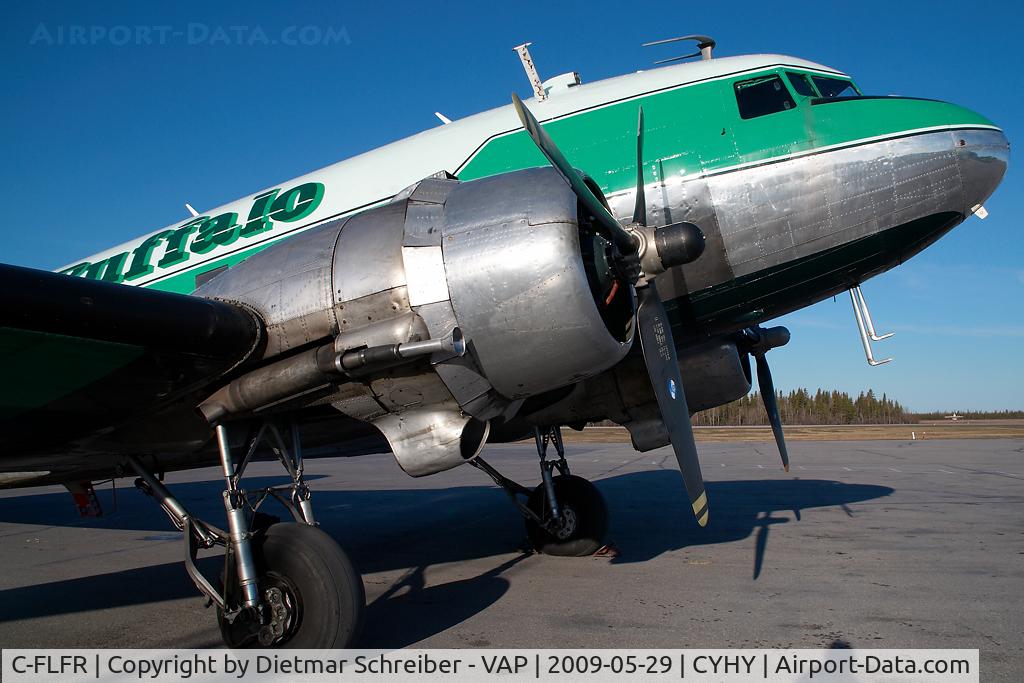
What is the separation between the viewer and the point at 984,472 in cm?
1744

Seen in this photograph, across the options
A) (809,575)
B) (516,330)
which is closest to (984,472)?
(809,575)

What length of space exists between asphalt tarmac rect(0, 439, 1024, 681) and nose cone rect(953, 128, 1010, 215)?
323 cm

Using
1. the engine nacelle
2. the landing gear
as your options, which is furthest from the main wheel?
the engine nacelle

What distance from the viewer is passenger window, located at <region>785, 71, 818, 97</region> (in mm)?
6434

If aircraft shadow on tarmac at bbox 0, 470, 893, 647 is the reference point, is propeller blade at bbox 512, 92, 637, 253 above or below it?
above

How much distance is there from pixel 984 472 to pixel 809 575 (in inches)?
542

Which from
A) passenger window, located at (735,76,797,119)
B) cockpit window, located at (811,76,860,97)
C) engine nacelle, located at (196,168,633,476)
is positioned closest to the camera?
engine nacelle, located at (196,168,633,476)

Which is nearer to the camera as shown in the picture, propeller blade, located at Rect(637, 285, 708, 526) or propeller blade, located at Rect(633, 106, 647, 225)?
propeller blade, located at Rect(637, 285, 708, 526)

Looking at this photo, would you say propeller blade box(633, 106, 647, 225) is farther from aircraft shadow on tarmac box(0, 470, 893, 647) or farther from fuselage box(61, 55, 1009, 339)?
aircraft shadow on tarmac box(0, 470, 893, 647)

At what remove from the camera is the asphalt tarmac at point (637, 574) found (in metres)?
5.11

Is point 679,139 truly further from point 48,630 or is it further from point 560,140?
point 48,630

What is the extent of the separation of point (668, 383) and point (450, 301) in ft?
6.99

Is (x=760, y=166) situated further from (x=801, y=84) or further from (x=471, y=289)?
(x=471, y=289)

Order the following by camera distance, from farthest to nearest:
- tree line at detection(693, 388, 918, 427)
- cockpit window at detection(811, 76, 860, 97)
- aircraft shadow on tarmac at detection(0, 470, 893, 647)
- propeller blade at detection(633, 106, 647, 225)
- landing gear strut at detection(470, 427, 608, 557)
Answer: tree line at detection(693, 388, 918, 427)
landing gear strut at detection(470, 427, 608, 557)
cockpit window at detection(811, 76, 860, 97)
aircraft shadow on tarmac at detection(0, 470, 893, 647)
propeller blade at detection(633, 106, 647, 225)
